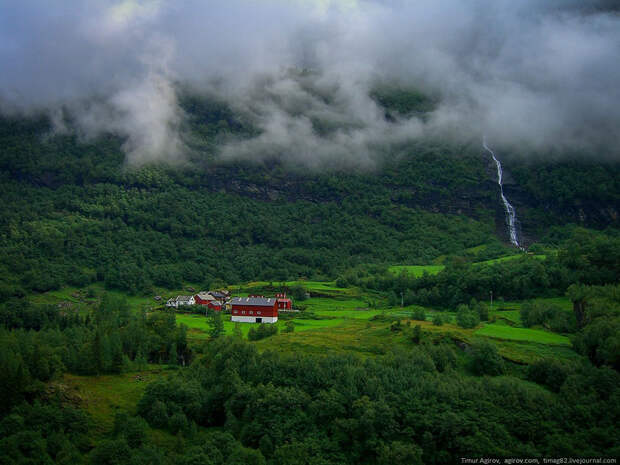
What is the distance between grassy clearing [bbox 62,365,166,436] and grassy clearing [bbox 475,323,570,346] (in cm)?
3229

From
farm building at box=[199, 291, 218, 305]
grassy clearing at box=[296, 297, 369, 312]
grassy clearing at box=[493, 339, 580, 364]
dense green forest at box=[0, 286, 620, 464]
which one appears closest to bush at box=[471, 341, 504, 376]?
dense green forest at box=[0, 286, 620, 464]

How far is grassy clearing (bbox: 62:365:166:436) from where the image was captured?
38787mm

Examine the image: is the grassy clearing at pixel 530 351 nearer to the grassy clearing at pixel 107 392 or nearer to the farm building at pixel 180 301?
the grassy clearing at pixel 107 392

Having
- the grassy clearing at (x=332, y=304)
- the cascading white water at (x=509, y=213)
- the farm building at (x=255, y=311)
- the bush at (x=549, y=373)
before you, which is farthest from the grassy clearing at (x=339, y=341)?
the cascading white water at (x=509, y=213)

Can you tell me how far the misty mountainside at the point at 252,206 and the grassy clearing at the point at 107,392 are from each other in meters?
67.6

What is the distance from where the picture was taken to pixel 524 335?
164 ft

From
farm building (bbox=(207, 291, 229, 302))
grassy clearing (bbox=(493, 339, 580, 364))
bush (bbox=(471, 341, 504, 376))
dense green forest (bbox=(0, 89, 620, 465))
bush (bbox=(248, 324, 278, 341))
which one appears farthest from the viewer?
farm building (bbox=(207, 291, 229, 302))

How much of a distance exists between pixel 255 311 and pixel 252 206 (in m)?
94.1

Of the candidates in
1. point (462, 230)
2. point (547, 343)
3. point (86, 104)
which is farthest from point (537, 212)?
point (86, 104)

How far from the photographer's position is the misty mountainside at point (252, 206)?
416ft

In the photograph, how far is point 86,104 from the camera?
18488 centimetres

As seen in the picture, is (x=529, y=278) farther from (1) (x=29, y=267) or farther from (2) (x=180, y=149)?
(2) (x=180, y=149)

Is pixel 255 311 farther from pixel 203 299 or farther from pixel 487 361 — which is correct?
pixel 487 361

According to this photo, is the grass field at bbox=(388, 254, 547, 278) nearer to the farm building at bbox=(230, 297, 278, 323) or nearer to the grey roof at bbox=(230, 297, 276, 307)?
the grey roof at bbox=(230, 297, 276, 307)
